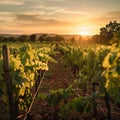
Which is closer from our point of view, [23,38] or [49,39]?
[23,38]

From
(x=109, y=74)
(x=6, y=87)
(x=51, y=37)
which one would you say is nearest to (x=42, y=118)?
(x=6, y=87)

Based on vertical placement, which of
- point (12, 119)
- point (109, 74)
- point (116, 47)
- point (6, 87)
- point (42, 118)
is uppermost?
point (116, 47)

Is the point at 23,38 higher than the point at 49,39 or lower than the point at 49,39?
higher

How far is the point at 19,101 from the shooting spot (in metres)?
7.96

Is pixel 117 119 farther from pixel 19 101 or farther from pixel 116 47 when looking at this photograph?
pixel 116 47

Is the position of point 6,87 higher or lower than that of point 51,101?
higher

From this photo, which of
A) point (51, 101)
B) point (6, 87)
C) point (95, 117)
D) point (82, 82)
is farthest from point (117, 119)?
point (6, 87)

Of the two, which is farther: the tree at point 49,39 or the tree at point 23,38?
the tree at point 49,39

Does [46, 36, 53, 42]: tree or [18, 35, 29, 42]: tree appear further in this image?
[46, 36, 53, 42]: tree

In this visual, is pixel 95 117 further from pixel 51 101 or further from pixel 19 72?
pixel 19 72

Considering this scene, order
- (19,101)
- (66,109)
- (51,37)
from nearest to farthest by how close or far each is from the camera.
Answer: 1. (66,109)
2. (19,101)
3. (51,37)

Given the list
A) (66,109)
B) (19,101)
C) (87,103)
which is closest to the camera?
(87,103)

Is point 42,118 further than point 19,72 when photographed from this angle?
Yes

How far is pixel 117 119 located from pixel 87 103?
2.26 meters
